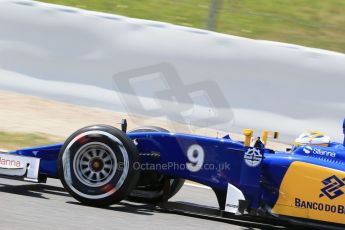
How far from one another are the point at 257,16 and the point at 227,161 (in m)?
6.27

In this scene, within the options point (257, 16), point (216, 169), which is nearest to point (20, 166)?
point (216, 169)

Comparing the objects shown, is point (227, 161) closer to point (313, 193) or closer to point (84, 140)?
point (313, 193)

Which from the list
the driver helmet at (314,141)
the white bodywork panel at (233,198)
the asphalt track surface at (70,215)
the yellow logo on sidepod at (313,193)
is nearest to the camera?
the asphalt track surface at (70,215)

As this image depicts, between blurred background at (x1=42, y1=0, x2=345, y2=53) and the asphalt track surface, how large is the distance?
15.5 feet

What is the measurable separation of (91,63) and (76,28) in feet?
1.77

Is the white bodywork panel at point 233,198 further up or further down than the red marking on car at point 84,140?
further down

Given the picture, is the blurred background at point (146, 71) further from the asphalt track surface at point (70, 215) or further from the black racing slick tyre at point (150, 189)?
the black racing slick tyre at point (150, 189)

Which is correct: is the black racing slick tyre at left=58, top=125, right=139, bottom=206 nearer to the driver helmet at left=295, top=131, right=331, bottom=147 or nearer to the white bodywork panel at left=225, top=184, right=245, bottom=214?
the white bodywork panel at left=225, top=184, right=245, bottom=214

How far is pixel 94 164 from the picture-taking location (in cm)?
656

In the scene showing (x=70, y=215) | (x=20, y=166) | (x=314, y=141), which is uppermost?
(x=314, y=141)

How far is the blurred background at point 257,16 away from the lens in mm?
11805

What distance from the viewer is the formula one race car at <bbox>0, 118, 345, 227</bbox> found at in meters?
6.29

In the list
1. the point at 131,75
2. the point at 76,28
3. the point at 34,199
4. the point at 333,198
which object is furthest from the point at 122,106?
the point at 333,198

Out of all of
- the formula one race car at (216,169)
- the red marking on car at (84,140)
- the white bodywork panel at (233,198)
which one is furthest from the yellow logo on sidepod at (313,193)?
the red marking on car at (84,140)
